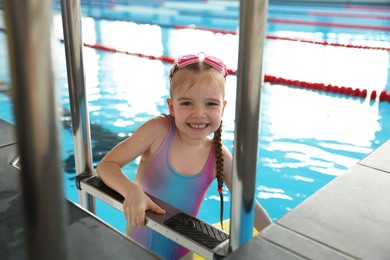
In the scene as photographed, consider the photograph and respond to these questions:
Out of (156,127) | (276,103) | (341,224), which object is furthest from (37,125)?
(276,103)

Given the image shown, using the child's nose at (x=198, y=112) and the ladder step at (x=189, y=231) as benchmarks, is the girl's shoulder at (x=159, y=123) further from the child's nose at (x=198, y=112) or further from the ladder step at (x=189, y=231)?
the ladder step at (x=189, y=231)

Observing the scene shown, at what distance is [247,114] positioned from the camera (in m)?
0.59

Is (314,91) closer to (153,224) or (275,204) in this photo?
(275,204)

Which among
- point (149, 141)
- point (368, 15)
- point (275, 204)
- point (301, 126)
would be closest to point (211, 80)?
point (149, 141)

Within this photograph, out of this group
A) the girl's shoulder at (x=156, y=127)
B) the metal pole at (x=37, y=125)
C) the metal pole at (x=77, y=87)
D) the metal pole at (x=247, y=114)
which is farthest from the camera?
the girl's shoulder at (x=156, y=127)

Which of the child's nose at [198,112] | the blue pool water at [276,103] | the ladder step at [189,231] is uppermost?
the child's nose at [198,112]

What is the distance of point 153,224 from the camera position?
0.77 meters

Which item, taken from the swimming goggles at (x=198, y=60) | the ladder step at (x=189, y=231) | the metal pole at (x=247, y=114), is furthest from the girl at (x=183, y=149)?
the metal pole at (x=247, y=114)

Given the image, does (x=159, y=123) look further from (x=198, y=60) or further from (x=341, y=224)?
(x=341, y=224)

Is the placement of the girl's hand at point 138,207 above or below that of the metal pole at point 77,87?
below

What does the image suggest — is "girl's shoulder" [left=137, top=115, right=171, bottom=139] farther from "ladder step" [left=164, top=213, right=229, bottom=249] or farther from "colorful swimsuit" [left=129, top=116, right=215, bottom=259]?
"ladder step" [left=164, top=213, right=229, bottom=249]

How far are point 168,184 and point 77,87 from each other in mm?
326

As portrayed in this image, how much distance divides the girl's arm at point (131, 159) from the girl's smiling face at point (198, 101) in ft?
0.23

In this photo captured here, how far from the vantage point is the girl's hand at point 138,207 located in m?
0.80
